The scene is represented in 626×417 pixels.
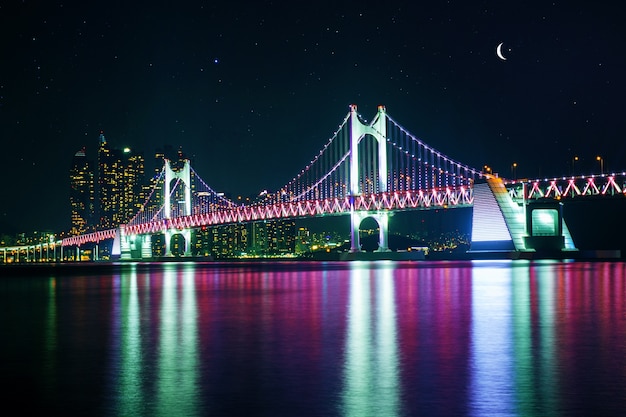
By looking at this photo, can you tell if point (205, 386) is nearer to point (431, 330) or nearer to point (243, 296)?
point (431, 330)

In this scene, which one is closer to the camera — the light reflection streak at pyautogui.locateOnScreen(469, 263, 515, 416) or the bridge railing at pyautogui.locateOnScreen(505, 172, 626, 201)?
the light reflection streak at pyautogui.locateOnScreen(469, 263, 515, 416)

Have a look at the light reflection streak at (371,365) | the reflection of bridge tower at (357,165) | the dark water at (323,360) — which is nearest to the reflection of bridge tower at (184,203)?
the reflection of bridge tower at (357,165)

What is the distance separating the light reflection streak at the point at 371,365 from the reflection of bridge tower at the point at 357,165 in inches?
2527

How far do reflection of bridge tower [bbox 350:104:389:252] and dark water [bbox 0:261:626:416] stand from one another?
204ft

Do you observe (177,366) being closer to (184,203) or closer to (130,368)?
(130,368)

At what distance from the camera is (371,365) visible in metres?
8.89

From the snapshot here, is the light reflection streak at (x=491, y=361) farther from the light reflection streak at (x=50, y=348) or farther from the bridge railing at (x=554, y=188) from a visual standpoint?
the bridge railing at (x=554, y=188)

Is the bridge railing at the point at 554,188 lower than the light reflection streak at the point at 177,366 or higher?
higher

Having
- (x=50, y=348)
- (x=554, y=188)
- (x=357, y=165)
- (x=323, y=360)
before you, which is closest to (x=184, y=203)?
(x=357, y=165)

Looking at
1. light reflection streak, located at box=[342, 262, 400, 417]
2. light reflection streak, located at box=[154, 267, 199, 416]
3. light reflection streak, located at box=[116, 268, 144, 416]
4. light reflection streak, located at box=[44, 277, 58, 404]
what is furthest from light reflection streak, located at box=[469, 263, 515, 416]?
light reflection streak, located at box=[44, 277, 58, 404]

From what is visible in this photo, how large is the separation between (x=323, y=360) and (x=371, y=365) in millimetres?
705

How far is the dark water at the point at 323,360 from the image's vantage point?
6875 mm

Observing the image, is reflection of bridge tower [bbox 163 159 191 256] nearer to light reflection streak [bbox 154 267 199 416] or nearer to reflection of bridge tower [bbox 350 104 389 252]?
reflection of bridge tower [bbox 350 104 389 252]

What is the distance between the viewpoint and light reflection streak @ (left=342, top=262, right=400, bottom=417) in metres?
6.79
